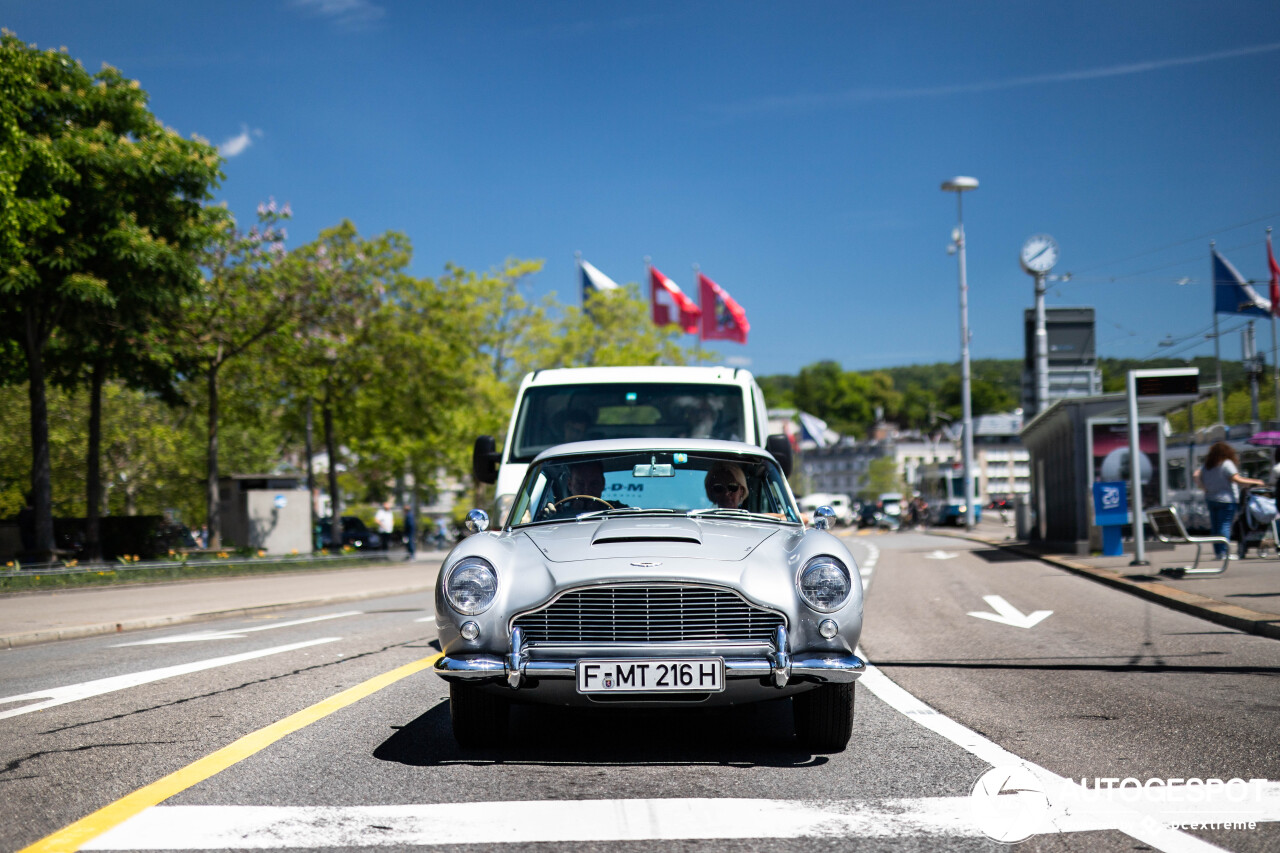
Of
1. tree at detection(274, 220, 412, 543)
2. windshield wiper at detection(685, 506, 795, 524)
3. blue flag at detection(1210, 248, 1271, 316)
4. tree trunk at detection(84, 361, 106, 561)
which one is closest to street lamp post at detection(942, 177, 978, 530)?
blue flag at detection(1210, 248, 1271, 316)

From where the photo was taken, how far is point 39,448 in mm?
Answer: 22641

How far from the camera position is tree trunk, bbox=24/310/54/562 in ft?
72.9

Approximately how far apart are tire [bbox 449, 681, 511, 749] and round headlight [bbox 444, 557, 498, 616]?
14.7 inches

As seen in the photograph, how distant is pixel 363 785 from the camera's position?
443 cm

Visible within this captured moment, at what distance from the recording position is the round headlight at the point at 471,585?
4871 mm

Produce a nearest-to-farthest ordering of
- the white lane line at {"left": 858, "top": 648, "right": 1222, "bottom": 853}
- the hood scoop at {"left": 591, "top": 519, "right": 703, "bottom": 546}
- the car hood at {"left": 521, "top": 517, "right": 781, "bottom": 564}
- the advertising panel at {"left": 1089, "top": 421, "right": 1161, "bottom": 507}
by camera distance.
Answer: the white lane line at {"left": 858, "top": 648, "right": 1222, "bottom": 853}
the car hood at {"left": 521, "top": 517, "right": 781, "bottom": 564}
the hood scoop at {"left": 591, "top": 519, "right": 703, "bottom": 546}
the advertising panel at {"left": 1089, "top": 421, "right": 1161, "bottom": 507}

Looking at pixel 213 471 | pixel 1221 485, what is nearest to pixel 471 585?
pixel 1221 485

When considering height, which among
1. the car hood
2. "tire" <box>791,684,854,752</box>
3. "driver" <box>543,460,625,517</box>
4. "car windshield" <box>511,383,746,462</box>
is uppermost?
"car windshield" <box>511,383,746,462</box>

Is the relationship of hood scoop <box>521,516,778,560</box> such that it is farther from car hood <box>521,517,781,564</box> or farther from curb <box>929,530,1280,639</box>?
curb <box>929,530,1280,639</box>

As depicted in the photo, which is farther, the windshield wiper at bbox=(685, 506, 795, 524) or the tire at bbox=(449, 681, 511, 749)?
the windshield wiper at bbox=(685, 506, 795, 524)

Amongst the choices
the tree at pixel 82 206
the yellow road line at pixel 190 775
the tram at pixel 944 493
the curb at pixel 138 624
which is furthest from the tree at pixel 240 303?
the tram at pixel 944 493

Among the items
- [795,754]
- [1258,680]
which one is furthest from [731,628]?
[1258,680]

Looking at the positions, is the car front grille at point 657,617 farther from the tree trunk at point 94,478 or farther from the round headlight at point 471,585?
the tree trunk at point 94,478

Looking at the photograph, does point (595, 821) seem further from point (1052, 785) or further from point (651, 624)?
point (1052, 785)
